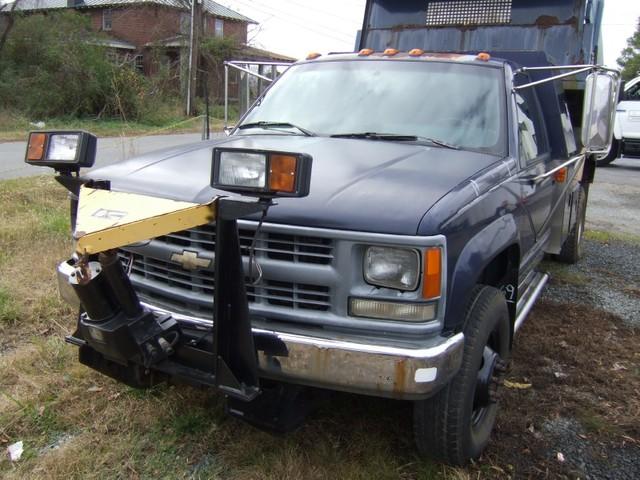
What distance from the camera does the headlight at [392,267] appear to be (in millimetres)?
2428

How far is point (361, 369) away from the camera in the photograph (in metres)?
2.41

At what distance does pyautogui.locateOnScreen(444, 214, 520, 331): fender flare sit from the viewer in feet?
8.35

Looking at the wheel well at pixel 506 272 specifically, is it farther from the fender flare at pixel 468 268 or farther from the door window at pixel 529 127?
the door window at pixel 529 127

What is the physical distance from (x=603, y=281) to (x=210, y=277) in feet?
15.6

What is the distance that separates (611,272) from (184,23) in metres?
34.2

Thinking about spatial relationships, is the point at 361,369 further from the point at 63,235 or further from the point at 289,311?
the point at 63,235

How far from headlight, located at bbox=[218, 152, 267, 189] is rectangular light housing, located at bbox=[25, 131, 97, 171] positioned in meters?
1.02

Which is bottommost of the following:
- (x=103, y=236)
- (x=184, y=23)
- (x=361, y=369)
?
(x=361, y=369)

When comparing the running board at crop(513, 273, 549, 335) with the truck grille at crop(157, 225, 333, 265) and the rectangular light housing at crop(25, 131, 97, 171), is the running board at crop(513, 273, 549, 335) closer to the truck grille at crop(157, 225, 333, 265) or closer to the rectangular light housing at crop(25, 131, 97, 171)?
the truck grille at crop(157, 225, 333, 265)

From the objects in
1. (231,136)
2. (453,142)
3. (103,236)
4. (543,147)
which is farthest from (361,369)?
(543,147)

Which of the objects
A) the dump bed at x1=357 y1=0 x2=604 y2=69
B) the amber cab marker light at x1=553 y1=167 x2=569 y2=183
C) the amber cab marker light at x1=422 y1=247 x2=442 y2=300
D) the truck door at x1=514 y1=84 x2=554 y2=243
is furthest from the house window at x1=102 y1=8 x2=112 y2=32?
the amber cab marker light at x1=422 y1=247 x2=442 y2=300

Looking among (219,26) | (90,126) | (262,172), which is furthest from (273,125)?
(219,26)

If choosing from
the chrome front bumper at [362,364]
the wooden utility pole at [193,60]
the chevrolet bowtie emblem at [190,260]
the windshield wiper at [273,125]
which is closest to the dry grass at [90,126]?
the wooden utility pole at [193,60]

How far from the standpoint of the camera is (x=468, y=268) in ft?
8.62
